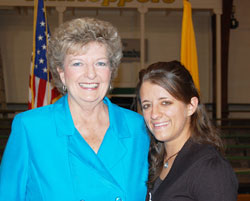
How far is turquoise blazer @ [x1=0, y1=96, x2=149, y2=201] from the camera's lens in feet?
4.95

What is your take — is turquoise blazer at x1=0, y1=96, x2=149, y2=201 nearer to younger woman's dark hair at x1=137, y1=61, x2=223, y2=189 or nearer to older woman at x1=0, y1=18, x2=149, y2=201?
older woman at x1=0, y1=18, x2=149, y2=201

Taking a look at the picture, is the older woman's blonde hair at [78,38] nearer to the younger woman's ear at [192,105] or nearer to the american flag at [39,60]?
the younger woman's ear at [192,105]

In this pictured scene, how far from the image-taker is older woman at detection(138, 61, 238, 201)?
133cm

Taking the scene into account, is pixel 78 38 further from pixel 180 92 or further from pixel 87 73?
pixel 180 92

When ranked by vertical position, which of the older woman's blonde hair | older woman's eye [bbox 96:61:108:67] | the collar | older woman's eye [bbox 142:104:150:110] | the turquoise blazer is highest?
the older woman's blonde hair

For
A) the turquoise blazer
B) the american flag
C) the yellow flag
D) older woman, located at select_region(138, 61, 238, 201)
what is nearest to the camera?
older woman, located at select_region(138, 61, 238, 201)

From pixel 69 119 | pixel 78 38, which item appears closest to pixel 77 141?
pixel 69 119

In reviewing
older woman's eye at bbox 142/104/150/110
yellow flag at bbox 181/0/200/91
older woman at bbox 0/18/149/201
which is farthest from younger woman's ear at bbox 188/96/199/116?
yellow flag at bbox 181/0/200/91

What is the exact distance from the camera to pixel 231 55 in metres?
11.2

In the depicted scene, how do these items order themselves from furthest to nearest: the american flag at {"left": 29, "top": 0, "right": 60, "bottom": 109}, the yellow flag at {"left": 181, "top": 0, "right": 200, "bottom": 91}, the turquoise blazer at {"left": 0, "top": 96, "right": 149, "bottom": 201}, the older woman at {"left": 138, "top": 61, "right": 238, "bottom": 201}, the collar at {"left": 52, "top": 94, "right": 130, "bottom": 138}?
the american flag at {"left": 29, "top": 0, "right": 60, "bottom": 109}, the yellow flag at {"left": 181, "top": 0, "right": 200, "bottom": 91}, the collar at {"left": 52, "top": 94, "right": 130, "bottom": 138}, the turquoise blazer at {"left": 0, "top": 96, "right": 149, "bottom": 201}, the older woman at {"left": 138, "top": 61, "right": 238, "bottom": 201}

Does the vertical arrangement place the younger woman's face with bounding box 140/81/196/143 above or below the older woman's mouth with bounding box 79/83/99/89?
below

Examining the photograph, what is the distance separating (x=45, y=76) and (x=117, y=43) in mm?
2385

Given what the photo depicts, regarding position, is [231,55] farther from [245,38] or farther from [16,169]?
[16,169]

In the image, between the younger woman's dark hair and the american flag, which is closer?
the younger woman's dark hair
